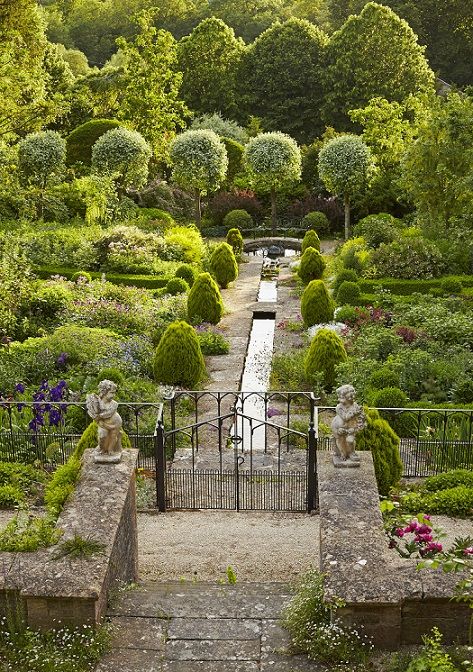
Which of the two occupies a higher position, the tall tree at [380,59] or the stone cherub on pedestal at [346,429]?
the tall tree at [380,59]

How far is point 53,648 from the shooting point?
543cm

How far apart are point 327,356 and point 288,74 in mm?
25663

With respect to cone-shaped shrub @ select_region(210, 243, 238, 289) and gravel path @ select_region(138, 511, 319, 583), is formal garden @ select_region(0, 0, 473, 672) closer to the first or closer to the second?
cone-shaped shrub @ select_region(210, 243, 238, 289)

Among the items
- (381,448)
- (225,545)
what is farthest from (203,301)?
(225,545)

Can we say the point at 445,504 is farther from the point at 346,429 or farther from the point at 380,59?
the point at 380,59

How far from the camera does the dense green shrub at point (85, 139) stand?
29.7 m

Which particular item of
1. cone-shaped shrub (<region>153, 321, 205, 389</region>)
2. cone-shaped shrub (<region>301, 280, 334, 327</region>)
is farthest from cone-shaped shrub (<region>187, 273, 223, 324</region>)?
cone-shaped shrub (<region>153, 321, 205, 389</region>)

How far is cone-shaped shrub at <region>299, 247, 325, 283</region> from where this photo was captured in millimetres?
21891

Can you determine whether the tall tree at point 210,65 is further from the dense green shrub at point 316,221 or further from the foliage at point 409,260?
the foliage at point 409,260

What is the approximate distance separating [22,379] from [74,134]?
60.5 feet

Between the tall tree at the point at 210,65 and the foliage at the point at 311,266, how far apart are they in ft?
55.0

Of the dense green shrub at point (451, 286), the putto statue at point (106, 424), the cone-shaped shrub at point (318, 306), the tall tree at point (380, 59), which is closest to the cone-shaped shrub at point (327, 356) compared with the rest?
the cone-shaped shrub at point (318, 306)

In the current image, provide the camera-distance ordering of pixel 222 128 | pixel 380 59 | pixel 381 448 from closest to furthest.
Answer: pixel 381 448 → pixel 222 128 → pixel 380 59

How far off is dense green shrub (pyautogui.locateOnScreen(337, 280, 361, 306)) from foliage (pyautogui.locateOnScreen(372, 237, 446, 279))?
2.11 meters
